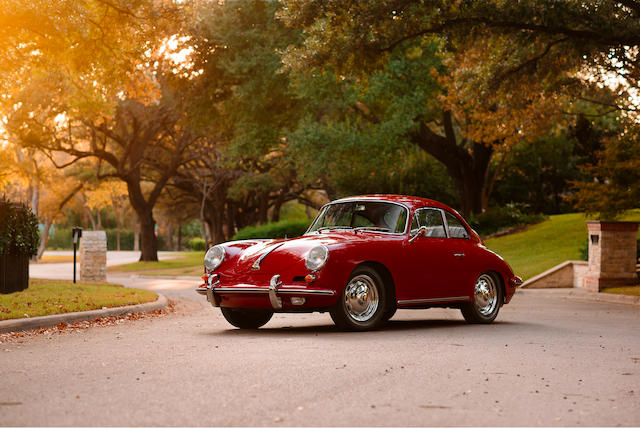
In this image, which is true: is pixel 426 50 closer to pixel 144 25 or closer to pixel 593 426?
pixel 144 25

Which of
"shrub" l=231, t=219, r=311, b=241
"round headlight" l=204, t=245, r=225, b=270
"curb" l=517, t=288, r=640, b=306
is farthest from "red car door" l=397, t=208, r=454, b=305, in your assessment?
"shrub" l=231, t=219, r=311, b=241

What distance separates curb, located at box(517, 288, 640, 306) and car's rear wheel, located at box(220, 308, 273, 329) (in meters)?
10.1

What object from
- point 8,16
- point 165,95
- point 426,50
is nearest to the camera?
point 8,16

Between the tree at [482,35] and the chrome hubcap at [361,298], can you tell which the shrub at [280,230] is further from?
the chrome hubcap at [361,298]

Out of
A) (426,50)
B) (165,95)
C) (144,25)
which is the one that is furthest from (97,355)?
(165,95)

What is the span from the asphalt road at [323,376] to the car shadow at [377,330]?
0.15 ft

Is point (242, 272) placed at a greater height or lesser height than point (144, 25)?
lesser

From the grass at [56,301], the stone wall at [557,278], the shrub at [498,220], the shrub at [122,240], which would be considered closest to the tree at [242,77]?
the shrub at [498,220]

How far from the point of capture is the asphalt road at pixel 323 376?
18.4ft

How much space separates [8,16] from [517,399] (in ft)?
44.3

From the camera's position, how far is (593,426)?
534 cm

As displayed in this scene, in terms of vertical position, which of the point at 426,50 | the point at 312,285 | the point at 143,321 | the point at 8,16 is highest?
the point at 426,50

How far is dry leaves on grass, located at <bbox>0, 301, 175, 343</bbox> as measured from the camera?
10.6 m

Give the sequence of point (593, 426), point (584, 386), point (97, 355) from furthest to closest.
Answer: point (97, 355) → point (584, 386) → point (593, 426)
